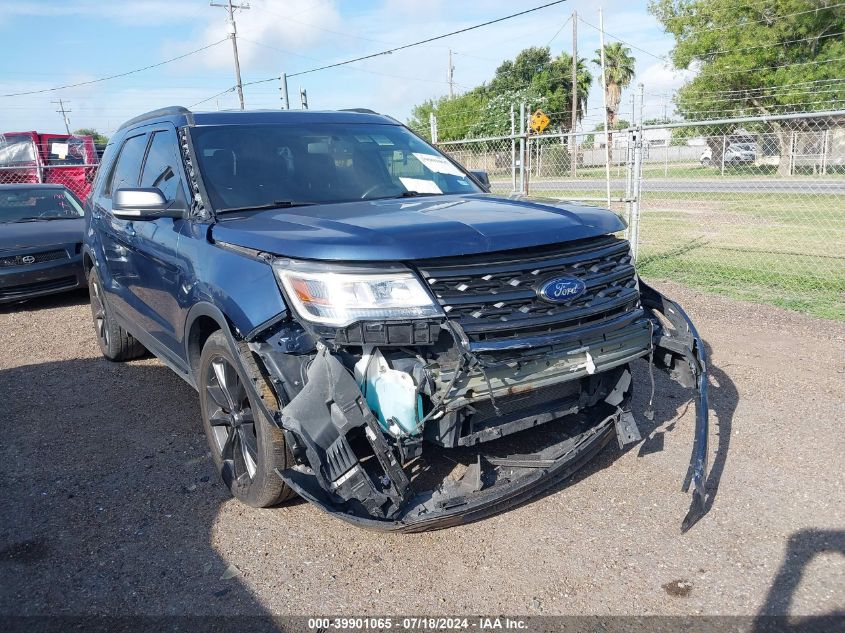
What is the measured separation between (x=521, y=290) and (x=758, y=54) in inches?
1187

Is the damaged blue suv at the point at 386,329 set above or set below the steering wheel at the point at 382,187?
below

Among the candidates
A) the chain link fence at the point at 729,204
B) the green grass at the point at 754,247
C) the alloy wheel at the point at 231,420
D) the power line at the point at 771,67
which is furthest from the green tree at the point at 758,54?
the alloy wheel at the point at 231,420

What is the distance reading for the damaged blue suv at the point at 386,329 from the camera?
2748 mm

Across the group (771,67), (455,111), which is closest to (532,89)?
(455,111)

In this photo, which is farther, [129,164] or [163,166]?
[129,164]

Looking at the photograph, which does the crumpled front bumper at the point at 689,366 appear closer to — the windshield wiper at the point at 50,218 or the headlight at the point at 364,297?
the headlight at the point at 364,297

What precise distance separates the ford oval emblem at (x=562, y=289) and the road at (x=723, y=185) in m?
9.36

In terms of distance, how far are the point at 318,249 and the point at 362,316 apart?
329mm

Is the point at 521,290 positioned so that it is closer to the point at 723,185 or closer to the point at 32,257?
the point at 32,257

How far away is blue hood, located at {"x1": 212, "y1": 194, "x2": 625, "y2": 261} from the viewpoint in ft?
9.13

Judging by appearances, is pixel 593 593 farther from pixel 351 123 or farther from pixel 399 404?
pixel 351 123

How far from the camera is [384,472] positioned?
2.84m

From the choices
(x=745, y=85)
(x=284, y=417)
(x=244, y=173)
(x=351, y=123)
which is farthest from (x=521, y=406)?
(x=745, y=85)

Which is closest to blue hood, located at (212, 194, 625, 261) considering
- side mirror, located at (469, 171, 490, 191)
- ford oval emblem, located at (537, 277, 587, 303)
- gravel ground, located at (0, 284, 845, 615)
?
ford oval emblem, located at (537, 277, 587, 303)
